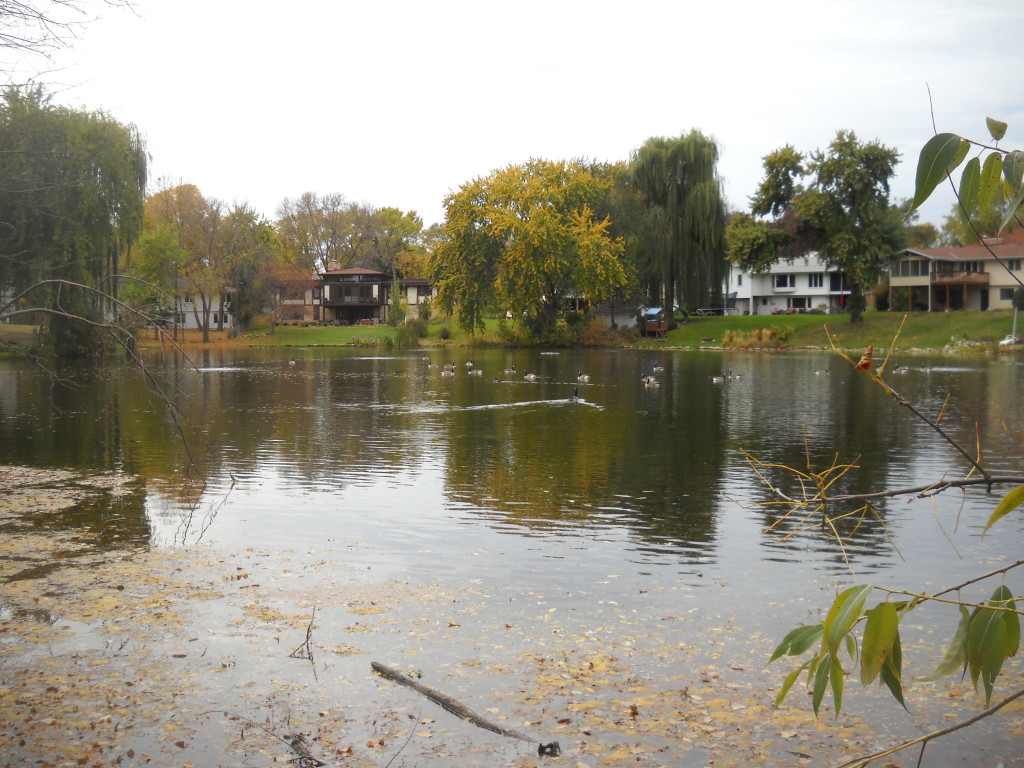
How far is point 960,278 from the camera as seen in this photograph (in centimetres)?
8944

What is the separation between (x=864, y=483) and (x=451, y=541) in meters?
8.68

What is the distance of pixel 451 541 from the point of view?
13297 mm

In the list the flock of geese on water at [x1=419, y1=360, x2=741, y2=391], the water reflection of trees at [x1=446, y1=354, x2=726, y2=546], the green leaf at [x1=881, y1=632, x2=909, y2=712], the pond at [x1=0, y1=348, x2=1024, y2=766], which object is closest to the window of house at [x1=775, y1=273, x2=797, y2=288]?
the flock of geese on water at [x1=419, y1=360, x2=741, y2=391]

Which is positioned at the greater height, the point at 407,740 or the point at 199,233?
the point at 199,233

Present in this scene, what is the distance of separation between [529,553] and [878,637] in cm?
990

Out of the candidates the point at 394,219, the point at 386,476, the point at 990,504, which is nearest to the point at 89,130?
the point at 386,476

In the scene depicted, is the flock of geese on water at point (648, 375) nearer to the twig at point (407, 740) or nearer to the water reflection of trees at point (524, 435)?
the water reflection of trees at point (524, 435)

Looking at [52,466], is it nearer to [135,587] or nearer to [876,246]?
[135,587]

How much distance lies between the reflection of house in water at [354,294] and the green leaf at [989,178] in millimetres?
116249

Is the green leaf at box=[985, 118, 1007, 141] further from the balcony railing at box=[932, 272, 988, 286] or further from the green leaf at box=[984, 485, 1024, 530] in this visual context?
the balcony railing at box=[932, 272, 988, 286]

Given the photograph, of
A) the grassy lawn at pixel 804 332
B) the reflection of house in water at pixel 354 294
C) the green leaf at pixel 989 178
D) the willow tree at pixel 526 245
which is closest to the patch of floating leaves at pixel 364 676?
the green leaf at pixel 989 178

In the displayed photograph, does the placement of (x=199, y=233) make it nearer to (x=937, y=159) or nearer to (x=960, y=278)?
(x=960, y=278)

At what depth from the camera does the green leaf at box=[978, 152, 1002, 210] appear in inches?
116

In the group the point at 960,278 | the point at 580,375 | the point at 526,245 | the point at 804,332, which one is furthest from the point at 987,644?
the point at 960,278
